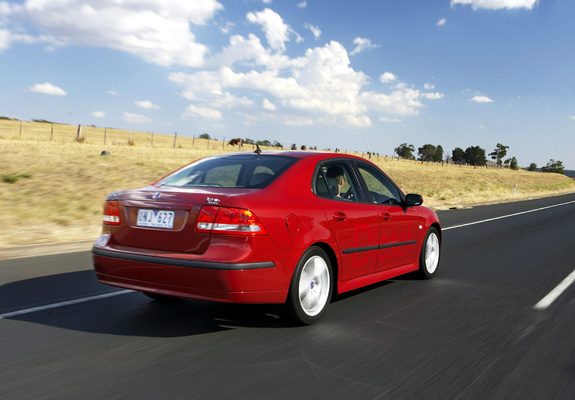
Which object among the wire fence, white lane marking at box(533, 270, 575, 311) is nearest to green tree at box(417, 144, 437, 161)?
the wire fence

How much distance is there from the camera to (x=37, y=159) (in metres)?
17.6

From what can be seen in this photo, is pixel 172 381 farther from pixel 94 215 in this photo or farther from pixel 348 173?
pixel 94 215

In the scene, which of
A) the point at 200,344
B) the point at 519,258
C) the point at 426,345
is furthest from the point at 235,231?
the point at 519,258

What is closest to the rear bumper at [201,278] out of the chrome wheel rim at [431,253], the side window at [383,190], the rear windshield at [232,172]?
the rear windshield at [232,172]

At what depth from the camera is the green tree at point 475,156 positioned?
165 metres

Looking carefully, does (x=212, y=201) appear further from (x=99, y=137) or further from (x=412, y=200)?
(x=99, y=137)

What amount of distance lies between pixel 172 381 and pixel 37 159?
16090 millimetres

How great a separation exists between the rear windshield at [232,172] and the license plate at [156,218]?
56 cm

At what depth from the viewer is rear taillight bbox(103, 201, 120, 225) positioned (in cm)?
483

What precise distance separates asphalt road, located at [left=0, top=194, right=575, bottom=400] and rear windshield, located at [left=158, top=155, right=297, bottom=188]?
1.27 metres

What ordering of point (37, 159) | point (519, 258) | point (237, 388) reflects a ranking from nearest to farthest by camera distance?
point (237, 388) < point (519, 258) < point (37, 159)

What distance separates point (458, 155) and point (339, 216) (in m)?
183

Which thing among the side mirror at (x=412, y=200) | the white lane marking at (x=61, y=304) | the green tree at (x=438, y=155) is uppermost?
the green tree at (x=438, y=155)

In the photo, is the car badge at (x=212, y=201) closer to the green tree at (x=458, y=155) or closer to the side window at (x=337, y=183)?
the side window at (x=337, y=183)
